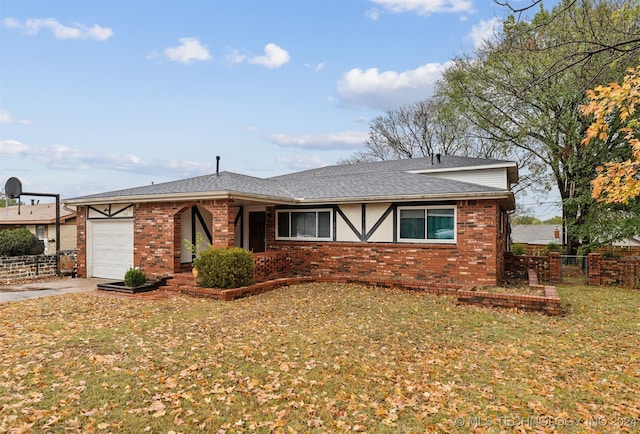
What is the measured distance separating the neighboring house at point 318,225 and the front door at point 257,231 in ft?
0.12

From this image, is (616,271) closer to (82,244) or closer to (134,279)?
(134,279)

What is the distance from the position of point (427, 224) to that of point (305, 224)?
4054mm

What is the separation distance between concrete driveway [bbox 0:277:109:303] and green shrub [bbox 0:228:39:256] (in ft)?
14.4

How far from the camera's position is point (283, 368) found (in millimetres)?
4809

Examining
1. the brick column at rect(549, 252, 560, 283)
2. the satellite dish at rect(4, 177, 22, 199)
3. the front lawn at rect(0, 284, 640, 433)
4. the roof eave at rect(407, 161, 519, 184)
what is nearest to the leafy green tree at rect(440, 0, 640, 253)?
the roof eave at rect(407, 161, 519, 184)

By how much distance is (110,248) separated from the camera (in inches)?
520

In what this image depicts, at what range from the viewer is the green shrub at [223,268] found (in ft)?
31.7

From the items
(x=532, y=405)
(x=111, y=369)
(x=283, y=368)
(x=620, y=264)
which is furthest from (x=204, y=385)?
(x=620, y=264)

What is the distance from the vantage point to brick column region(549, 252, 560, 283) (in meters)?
13.5

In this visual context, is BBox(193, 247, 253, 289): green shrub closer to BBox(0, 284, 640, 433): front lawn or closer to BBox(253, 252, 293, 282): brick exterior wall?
BBox(253, 252, 293, 282): brick exterior wall

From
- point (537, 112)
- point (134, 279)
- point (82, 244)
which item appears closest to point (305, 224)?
point (134, 279)

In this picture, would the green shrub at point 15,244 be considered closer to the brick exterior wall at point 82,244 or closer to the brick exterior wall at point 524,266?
the brick exterior wall at point 82,244

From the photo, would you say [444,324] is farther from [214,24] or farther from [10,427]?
[214,24]

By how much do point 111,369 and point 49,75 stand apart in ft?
40.8
